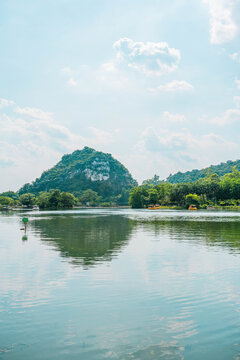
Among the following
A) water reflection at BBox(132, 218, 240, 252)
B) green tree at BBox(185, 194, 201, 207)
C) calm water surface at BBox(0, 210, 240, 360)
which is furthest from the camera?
green tree at BBox(185, 194, 201, 207)

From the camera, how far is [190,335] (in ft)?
32.0

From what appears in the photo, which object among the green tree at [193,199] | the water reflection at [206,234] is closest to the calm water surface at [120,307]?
the water reflection at [206,234]

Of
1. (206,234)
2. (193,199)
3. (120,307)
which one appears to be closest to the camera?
(120,307)

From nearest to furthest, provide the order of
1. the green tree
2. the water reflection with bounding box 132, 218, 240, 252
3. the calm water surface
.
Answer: the calm water surface < the water reflection with bounding box 132, 218, 240, 252 < the green tree

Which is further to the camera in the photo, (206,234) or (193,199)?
(193,199)

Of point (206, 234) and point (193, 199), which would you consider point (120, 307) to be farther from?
point (193, 199)

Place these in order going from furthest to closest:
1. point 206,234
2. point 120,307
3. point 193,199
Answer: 1. point 193,199
2. point 206,234
3. point 120,307

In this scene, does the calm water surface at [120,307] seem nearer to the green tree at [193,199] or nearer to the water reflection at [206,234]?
the water reflection at [206,234]

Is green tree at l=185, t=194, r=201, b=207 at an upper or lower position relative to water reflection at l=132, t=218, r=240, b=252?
upper

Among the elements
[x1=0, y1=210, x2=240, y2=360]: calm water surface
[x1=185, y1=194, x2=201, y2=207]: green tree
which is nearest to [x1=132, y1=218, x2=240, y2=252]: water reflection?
[x1=0, y1=210, x2=240, y2=360]: calm water surface

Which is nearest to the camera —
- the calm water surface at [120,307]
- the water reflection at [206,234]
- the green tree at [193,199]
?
the calm water surface at [120,307]

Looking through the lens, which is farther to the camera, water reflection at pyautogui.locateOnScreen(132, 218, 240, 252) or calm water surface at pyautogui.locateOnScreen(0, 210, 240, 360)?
water reflection at pyautogui.locateOnScreen(132, 218, 240, 252)

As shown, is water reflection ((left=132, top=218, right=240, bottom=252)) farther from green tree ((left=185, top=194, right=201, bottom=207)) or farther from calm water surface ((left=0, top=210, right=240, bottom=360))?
green tree ((left=185, top=194, right=201, bottom=207))

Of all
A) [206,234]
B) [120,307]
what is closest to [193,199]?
[206,234]
